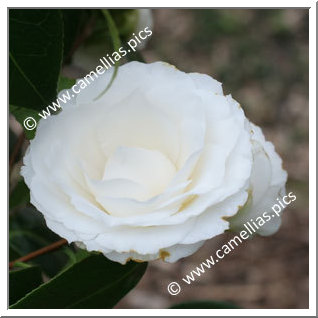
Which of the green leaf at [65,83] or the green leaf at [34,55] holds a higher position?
the green leaf at [34,55]

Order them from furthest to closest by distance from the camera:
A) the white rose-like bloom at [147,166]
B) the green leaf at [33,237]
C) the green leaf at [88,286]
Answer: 1. the green leaf at [33,237]
2. the green leaf at [88,286]
3. the white rose-like bloom at [147,166]

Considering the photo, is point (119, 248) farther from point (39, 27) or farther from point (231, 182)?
point (39, 27)

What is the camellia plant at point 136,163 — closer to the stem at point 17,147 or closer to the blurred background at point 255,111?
the stem at point 17,147

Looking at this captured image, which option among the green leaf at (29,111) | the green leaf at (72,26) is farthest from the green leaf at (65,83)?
the green leaf at (72,26)

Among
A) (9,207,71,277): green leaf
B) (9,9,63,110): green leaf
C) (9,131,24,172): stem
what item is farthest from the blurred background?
(9,9,63,110): green leaf

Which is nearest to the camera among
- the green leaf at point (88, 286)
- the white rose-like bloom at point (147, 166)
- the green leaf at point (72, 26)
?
the white rose-like bloom at point (147, 166)

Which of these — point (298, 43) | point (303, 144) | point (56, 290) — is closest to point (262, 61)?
point (298, 43)

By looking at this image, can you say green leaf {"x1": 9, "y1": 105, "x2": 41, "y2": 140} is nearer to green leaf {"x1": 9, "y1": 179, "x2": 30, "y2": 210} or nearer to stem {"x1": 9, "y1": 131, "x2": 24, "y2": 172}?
stem {"x1": 9, "y1": 131, "x2": 24, "y2": 172}

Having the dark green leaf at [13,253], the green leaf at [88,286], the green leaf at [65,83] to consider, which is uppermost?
the green leaf at [65,83]

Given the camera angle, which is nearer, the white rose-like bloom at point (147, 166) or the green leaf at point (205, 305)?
the white rose-like bloom at point (147, 166)
